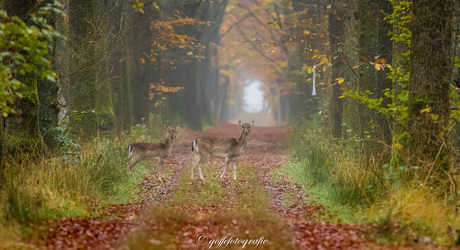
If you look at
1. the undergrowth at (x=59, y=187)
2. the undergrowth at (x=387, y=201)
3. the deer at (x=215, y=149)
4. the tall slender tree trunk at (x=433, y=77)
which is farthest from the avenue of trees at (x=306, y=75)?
the deer at (x=215, y=149)

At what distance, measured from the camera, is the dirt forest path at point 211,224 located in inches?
274

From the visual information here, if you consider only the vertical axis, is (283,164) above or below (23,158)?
below

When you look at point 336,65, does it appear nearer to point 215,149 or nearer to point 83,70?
point 215,149

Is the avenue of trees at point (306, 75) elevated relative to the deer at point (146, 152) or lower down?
elevated

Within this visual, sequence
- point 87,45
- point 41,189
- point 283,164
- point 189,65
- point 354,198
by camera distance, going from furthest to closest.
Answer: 1. point 189,65
2. point 283,164
3. point 87,45
4. point 354,198
5. point 41,189

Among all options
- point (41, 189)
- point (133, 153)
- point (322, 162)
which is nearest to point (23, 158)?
point (41, 189)

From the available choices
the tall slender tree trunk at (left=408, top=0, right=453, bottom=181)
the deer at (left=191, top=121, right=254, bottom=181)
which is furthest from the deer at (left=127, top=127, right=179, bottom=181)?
the tall slender tree trunk at (left=408, top=0, right=453, bottom=181)

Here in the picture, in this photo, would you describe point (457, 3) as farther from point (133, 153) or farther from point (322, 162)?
point (133, 153)

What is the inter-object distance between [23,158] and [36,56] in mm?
2870

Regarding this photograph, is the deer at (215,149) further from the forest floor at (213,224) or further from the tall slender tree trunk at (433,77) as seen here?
the tall slender tree trunk at (433,77)

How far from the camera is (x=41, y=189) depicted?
8188mm

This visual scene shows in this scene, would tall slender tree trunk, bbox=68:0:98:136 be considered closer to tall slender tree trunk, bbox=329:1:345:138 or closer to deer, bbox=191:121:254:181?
deer, bbox=191:121:254:181

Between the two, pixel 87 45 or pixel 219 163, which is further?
pixel 219 163

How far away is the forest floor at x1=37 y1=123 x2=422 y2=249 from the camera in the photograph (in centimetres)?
695
